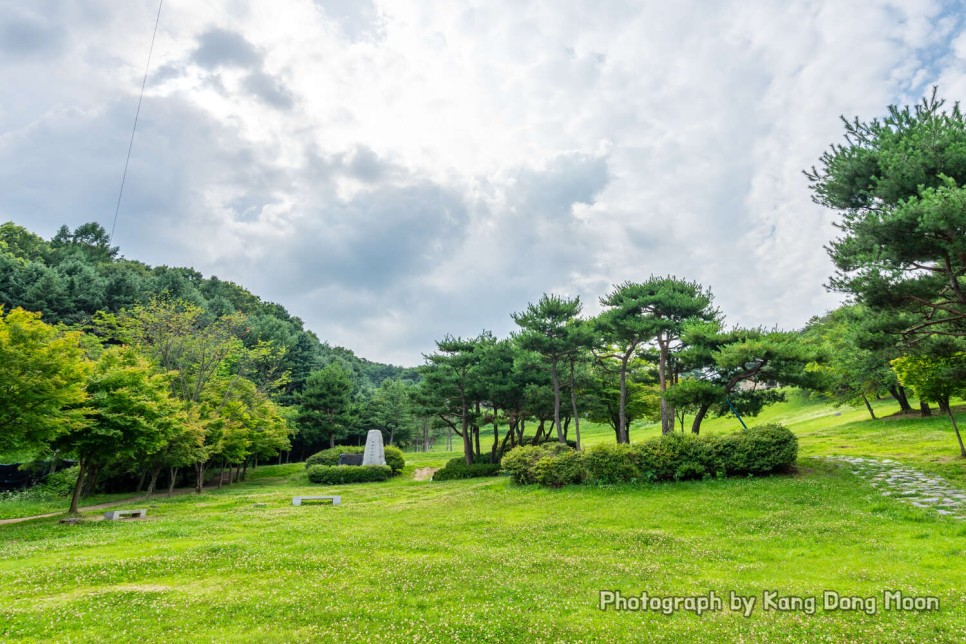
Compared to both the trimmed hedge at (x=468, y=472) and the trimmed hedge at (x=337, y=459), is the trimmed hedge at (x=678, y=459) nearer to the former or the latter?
the trimmed hedge at (x=468, y=472)

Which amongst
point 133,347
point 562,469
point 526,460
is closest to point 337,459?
point 133,347

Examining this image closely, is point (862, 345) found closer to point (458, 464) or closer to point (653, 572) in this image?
point (653, 572)

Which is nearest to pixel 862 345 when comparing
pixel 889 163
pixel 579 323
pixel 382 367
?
pixel 889 163

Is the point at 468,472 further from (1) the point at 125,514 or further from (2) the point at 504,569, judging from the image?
(2) the point at 504,569

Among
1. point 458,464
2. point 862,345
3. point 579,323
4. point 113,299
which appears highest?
point 113,299

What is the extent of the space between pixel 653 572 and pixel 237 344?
104ft

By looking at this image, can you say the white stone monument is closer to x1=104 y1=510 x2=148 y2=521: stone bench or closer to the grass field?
x1=104 y1=510 x2=148 y2=521: stone bench

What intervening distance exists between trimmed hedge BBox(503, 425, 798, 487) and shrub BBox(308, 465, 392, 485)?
58.9 feet

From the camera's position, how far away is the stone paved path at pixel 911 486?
11619 millimetres

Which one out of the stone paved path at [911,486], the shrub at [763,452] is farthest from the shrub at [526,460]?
the stone paved path at [911,486]

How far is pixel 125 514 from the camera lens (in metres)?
17.3

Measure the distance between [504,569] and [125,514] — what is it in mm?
16887

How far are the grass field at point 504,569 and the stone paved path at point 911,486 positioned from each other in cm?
59

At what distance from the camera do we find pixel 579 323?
26.5m
